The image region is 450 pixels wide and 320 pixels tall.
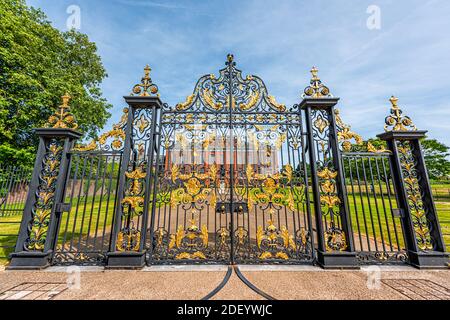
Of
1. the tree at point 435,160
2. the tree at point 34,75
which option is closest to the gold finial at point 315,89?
the tree at point 34,75

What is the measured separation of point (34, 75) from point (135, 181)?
14.0 m

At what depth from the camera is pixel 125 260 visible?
12.0 feet

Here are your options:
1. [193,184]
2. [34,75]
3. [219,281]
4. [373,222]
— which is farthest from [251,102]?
[34,75]

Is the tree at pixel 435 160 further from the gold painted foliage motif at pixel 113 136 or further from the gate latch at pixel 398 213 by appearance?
the gold painted foliage motif at pixel 113 136

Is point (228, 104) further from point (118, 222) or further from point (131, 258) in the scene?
point (131, 258)

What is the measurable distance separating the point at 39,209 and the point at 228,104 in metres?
4.80

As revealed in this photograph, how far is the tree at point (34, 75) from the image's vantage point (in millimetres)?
10602

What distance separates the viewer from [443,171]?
2069 cm

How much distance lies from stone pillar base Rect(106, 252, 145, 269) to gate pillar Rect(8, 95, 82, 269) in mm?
1329

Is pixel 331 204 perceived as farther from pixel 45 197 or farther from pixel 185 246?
pixel 45 197

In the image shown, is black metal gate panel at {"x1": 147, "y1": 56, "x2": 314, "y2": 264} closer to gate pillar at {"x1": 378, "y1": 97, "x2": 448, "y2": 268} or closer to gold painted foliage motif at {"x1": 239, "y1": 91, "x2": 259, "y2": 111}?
gold painted foliage motif at {"x1": 239, "y1": 91, "x2": 259, "y2": 111}

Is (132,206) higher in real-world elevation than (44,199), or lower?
lower
